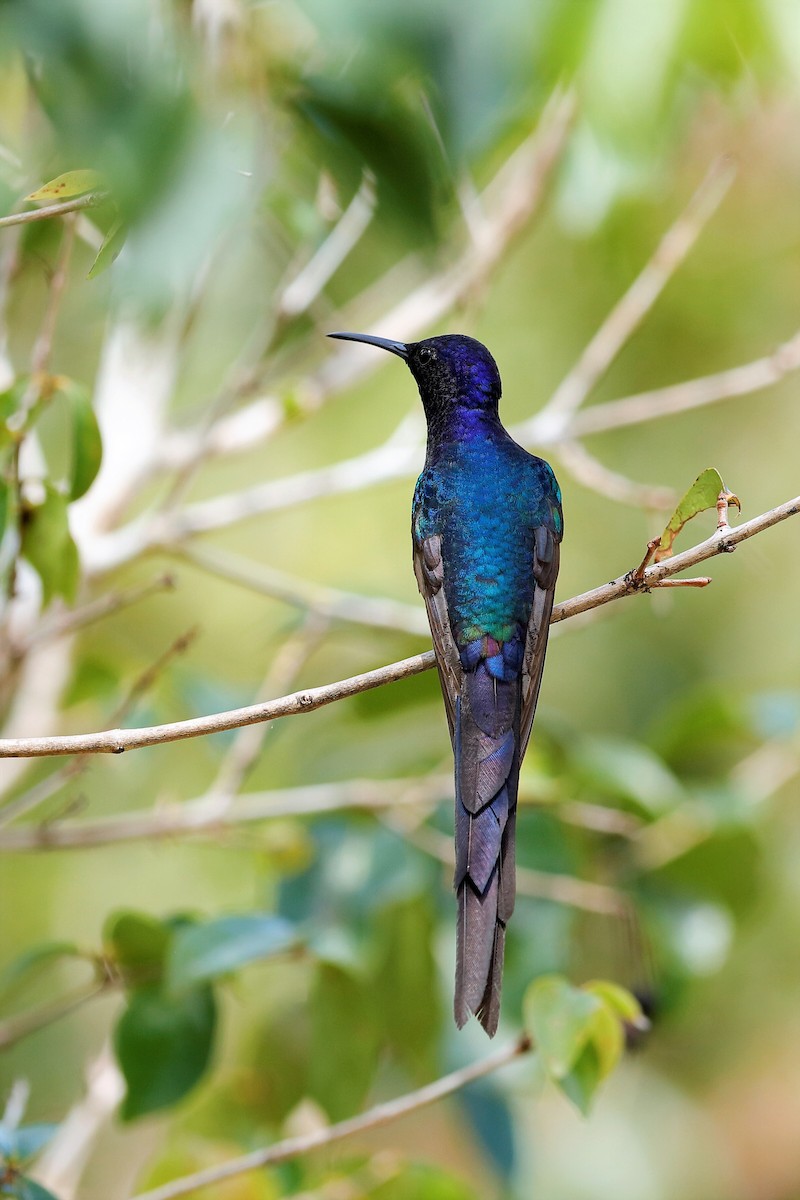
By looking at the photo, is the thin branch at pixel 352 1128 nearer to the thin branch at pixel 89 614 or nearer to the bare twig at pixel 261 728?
the bare twig at pixel 261 728

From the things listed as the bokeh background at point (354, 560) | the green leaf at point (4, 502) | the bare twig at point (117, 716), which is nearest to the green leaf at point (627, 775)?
the bokeh background at point (354, 560)

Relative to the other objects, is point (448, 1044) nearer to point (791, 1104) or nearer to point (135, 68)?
point (135, 68)

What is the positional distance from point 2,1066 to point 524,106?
12.9 feet

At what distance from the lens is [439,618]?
8.52 feet

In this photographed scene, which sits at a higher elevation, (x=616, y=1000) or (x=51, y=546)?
(x=51, y=546)

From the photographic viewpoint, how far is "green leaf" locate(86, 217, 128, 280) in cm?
148

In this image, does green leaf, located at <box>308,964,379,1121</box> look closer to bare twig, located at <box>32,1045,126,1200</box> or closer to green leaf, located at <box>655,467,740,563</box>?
bare twig, located at <box>32,1045,126,1200</box>

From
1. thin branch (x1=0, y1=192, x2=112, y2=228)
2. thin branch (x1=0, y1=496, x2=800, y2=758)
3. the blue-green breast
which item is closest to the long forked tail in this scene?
the blue-green breast

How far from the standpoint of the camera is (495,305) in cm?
664

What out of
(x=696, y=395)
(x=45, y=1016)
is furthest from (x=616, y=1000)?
(x=696, y=395)

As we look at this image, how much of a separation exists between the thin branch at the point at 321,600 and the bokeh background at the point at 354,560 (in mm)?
18

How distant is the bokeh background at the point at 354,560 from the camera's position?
7.39ft

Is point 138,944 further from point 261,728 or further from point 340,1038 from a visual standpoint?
point 261,728

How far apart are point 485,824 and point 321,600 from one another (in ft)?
3.93
